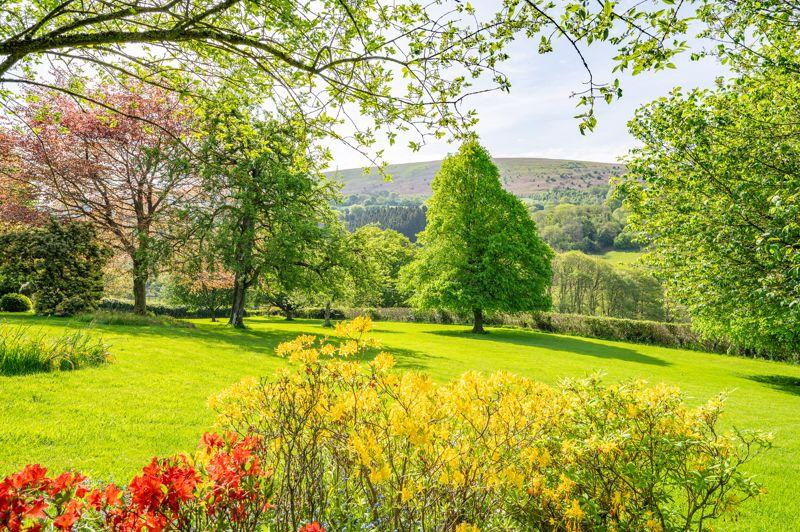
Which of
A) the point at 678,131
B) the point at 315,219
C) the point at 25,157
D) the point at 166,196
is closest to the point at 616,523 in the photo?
the point at 678,131

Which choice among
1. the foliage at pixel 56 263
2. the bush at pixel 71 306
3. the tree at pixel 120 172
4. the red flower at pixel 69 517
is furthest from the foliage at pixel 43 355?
the foliage at pixel 56 263

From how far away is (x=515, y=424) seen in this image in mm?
3271

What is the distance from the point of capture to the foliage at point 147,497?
1.95 meters

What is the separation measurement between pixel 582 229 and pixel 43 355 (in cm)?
10622

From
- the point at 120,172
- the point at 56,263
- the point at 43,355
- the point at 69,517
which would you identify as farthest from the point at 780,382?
the point at 120,172

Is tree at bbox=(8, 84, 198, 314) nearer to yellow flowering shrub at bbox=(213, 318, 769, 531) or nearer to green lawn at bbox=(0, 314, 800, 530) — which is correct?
green lawn at bbox=(0, 314, 800, 530)

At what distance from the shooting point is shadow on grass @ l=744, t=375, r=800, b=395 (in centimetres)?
1733

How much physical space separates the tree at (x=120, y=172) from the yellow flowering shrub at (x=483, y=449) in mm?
17285

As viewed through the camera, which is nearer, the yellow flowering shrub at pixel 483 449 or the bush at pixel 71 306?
the yellow flowering shrub at pixel 483 449

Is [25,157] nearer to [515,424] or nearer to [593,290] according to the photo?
[515,424]

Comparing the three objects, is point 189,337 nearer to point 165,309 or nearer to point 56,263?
point 56,263

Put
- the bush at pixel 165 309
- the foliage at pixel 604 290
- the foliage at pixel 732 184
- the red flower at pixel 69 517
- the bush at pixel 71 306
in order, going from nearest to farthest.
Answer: the red flower at pixel 69 517, the foliage at pixel 732 184, the bush at pixel 71 306, the bush at pixel 165 309, the foliage at pixel 604 290

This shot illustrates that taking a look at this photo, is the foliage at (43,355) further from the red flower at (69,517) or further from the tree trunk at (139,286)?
the tree trunk at (139,286)

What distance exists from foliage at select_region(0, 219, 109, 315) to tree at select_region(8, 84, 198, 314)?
1.15 meters
